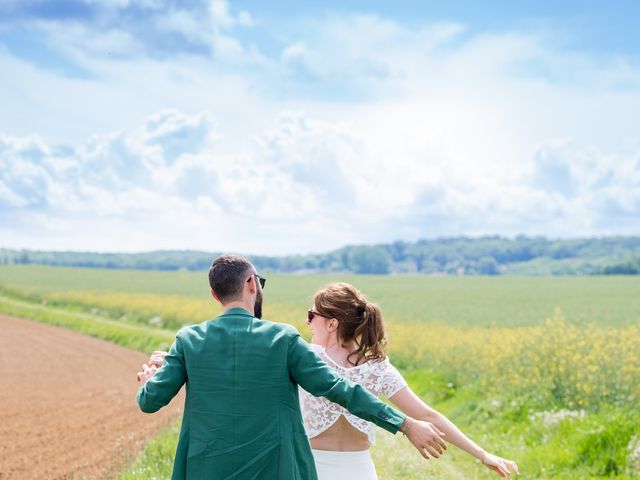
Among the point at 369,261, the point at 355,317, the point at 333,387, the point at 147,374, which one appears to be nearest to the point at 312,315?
the point at 355,317

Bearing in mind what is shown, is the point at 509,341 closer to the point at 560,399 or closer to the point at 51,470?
the point at 560,399

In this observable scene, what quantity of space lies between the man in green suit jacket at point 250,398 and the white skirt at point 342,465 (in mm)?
355

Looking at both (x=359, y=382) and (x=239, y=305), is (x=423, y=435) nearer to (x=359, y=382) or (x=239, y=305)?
(x=359, y=382)

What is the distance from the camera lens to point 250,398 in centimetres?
360

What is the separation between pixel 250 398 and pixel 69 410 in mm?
12805

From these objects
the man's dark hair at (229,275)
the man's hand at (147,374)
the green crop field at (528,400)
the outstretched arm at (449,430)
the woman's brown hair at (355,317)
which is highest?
the man's dark hair at (229,275)

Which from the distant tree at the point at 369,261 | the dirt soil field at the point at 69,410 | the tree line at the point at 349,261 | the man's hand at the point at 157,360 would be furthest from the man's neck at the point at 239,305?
the distant tree at the point at 369,261

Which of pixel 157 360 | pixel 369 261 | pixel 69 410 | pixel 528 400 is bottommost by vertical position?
pixel 69 410

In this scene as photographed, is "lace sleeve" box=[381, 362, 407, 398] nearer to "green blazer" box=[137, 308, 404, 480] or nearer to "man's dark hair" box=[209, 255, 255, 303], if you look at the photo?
"green blazer" box=[137, 308, 404, 480]

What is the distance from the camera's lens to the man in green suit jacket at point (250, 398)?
359 cm

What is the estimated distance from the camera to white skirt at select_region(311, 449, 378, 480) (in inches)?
158

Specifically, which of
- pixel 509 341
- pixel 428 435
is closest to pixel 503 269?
pixel 509 341

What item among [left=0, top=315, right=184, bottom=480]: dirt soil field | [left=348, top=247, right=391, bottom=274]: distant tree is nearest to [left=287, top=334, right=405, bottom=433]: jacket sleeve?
[left=0, top=315, right=184, bottom=480]: dirt soil field

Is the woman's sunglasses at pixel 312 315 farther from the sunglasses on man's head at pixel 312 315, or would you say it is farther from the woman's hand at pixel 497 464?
the woman's hand at pixel 497 464
